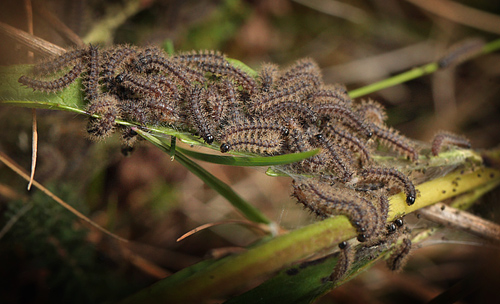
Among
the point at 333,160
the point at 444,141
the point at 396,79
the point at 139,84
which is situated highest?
the point at 396,79

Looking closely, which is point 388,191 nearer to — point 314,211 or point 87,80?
point 314,211

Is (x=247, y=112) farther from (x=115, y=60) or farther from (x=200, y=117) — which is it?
(x=115, y=60)

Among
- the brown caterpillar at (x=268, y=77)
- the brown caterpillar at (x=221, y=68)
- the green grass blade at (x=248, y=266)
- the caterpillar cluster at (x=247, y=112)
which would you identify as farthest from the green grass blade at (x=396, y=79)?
the green grass blade at (x=248, y=266)

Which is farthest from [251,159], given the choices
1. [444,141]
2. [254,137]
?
[444,141]

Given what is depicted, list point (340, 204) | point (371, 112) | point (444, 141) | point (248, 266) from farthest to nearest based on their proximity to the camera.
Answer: point (444, 141) → point (371, 112) → point (340, 204) → point (248, 266)

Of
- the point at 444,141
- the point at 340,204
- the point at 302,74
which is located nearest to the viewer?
the point at 340,204

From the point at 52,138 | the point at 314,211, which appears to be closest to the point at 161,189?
the point at 52,138

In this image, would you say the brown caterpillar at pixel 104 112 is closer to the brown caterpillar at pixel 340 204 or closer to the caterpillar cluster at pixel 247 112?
the caterpillar cluster at pixel 247 112
